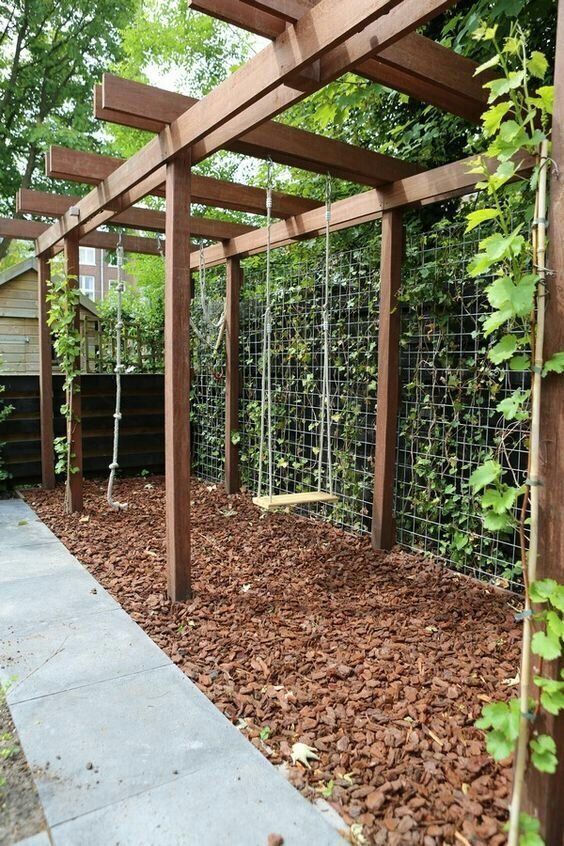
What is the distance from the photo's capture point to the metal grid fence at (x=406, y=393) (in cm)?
305

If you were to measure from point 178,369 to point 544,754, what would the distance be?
2.21 meters

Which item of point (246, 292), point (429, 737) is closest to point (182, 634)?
point (429, 737)

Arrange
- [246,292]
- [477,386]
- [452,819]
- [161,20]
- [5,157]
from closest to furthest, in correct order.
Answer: [452,819], [477,386], [246,292], [161,20], [5,157]

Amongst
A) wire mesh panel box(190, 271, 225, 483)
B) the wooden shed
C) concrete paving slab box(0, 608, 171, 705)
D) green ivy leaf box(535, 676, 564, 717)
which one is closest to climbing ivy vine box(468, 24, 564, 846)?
green ivy leaf box(535, 676, 564, 717)

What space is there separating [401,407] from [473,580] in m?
1.12

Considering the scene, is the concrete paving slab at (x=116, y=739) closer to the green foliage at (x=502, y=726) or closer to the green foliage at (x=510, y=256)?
the green foliage at (x=502, y=726)

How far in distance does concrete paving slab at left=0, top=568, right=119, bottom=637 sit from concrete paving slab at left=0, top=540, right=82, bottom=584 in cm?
9

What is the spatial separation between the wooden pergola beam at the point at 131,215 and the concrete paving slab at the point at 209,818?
377cm

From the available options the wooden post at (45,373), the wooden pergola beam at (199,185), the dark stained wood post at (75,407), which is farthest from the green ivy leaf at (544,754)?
the wooden post at (45,373)

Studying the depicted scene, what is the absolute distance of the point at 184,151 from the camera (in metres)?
2.70

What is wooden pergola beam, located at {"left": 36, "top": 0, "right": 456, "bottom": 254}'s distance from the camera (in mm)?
1711

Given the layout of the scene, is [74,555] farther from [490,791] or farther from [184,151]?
[490,791]


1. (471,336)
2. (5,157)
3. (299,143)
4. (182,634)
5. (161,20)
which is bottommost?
(182,634)

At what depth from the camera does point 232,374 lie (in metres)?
5.12
